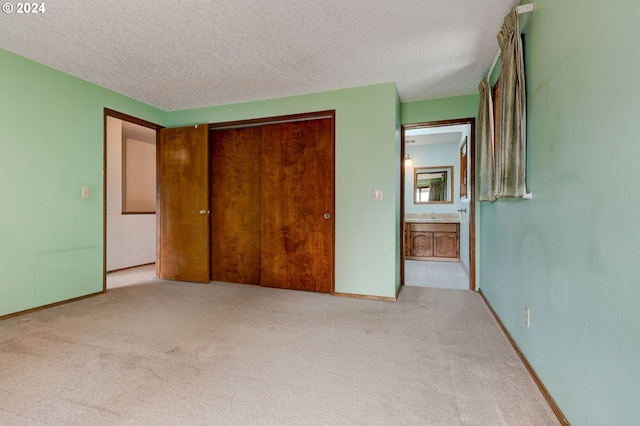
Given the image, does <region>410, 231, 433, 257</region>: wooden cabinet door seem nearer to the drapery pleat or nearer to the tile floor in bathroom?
the tile floor in bathroom

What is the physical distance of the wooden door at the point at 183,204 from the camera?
4043 mm

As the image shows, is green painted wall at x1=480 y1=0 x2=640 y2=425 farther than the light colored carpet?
No

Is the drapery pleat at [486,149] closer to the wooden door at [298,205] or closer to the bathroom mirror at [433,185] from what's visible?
the wooden door at [298,205]

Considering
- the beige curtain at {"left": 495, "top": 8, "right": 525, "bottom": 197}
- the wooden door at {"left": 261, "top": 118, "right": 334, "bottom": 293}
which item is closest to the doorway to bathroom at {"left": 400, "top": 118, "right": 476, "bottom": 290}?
the wooden door at {"left": 261, "top": 118, "right": 334, "bottom": 293}

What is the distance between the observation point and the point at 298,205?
364cm

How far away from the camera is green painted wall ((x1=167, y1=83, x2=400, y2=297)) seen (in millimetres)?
3291

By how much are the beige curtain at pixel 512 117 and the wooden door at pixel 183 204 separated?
3.38 meters

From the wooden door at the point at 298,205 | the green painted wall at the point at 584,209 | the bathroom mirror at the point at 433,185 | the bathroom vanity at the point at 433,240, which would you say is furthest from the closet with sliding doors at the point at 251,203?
the bathroom mirror at the point at 433,185

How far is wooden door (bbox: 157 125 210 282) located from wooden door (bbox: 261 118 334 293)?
0.89 m

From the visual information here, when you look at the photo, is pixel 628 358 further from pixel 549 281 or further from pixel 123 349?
pixel 123 349

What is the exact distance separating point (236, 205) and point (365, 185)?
177 cm

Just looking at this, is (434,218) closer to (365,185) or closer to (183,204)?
(365,185)

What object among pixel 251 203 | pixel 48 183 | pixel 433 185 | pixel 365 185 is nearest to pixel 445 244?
pixel 433 185

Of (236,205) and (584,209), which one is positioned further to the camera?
(236,205)
